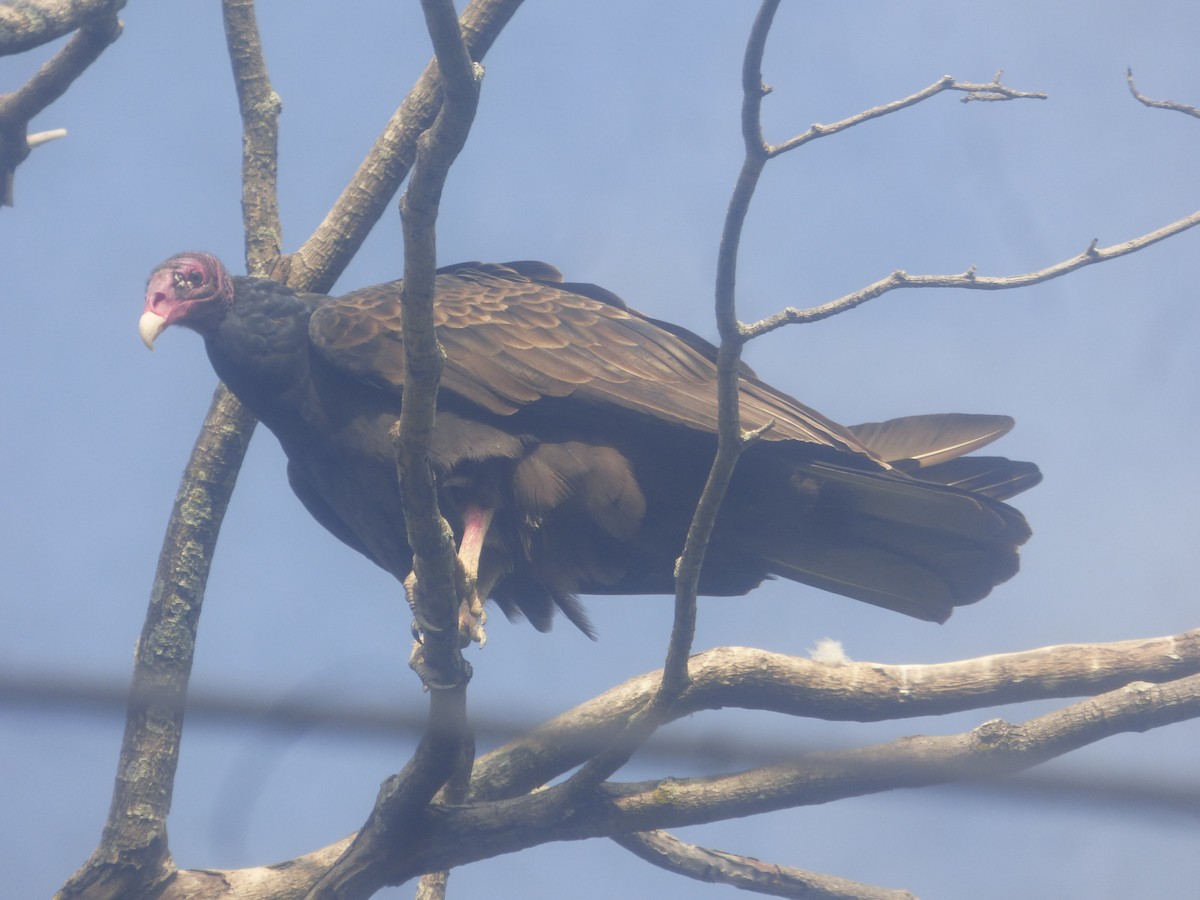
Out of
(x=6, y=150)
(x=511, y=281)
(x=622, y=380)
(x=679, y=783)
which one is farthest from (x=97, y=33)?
(x=679, y=783)

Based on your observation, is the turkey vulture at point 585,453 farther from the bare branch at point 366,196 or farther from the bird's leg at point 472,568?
the bare branch at point 366,196

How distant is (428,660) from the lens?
295 centimetres

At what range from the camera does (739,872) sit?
3691 millimetres

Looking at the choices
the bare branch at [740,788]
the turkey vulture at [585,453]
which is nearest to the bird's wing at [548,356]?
the turkey vulture at [585,453]

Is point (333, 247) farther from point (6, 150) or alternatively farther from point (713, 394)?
point (713, 394)

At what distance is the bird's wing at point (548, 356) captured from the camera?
146 inches

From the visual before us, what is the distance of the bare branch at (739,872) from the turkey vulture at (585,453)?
3.06 ft

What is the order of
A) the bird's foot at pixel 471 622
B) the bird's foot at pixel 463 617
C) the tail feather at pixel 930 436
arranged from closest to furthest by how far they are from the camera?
the bird's foot at pixel 463 617 < the bird's foot at pixel 471 622 < the tail feather at pixel 930 436

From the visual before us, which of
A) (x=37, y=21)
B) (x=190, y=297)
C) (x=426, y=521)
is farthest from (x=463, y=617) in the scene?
(x=37, y=21)

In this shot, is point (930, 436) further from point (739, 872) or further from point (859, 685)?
point (739, 872)

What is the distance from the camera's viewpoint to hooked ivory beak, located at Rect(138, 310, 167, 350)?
410cm

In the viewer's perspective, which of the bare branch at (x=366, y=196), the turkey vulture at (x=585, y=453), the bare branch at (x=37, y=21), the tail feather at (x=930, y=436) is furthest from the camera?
the bare branch at (x=366, y=196)

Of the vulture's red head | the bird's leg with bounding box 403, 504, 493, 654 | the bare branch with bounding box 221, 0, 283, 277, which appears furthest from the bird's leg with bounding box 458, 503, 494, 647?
the bare branch with bounding box 221, 0, 283, 277

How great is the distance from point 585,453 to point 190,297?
1600mm
